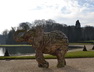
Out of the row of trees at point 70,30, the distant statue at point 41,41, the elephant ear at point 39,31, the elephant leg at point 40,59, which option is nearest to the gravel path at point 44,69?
the elephant leg at point 40,59

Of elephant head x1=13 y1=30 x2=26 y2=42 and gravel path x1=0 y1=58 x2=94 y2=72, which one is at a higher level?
elephant head x1=13 y1=30 x2=26 y2=42

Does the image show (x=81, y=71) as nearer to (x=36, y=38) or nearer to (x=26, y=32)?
(x=36, y=38)

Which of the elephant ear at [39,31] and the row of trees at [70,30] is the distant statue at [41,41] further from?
the row of trees at [70,30]

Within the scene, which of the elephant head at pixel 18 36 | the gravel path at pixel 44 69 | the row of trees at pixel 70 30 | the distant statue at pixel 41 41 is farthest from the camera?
the row of trees at pixel 70 30

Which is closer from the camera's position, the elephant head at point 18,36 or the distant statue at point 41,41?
the elephant head at point 18,36

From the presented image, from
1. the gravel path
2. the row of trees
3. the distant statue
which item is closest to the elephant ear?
the distant statue

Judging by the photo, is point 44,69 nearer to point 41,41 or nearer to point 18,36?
point 41,41

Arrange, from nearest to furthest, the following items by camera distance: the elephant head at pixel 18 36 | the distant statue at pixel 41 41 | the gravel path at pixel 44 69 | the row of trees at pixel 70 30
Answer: the gravel path at pixel 44 69
the elephant head at pixel 18 36
the distant statue at pixel 41 41
the row of trees at pixel 70 30

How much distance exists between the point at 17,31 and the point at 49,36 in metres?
2.14

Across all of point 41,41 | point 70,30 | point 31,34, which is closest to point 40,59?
point 41,41

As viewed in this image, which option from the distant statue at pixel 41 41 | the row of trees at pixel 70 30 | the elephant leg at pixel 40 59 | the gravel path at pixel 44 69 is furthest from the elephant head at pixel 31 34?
the row of trees at pixel 70 30

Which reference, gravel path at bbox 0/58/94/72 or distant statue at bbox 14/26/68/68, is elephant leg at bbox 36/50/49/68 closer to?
distant statue at bbox 14/26/68/68

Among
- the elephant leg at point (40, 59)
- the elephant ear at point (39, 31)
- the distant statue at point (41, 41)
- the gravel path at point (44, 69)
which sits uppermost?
the elephant ear at point (39, 31)

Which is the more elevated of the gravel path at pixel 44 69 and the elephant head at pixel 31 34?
the elephant head at pixel 31 34
